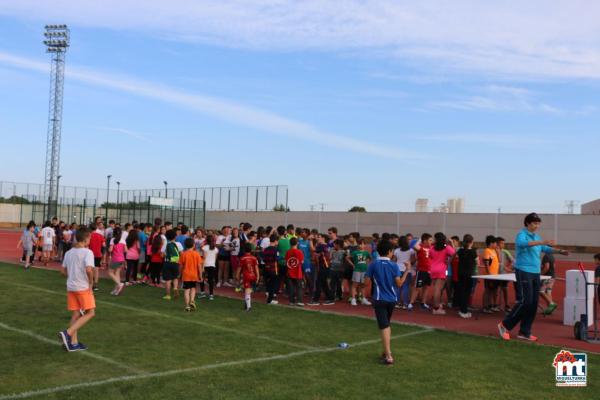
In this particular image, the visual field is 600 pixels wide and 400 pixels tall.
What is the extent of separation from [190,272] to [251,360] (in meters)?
5.06

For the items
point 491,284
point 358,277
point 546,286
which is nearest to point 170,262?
point 358,277

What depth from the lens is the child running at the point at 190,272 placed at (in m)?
12.5

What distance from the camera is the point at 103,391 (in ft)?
20.6

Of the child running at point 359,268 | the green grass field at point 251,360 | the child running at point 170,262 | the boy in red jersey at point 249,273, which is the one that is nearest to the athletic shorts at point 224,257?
the child running at point 170,262

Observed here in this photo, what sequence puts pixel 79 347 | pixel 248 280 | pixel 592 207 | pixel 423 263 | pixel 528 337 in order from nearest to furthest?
pixel 79 347, pixel 528 337, pixel 248 280, pixel 423 263, pixel 592 207

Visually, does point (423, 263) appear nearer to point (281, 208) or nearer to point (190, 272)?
point (190, 272)

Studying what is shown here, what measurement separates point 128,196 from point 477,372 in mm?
49631

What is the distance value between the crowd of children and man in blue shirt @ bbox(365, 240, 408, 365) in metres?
4.34

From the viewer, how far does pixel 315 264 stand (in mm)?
15172

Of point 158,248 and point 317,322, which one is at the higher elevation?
point 158,248

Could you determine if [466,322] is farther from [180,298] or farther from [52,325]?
[52,325]

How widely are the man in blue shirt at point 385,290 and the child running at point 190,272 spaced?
223 inches

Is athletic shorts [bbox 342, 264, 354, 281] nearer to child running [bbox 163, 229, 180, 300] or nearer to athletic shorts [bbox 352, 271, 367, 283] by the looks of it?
athletic shorts [bbox 352, 271, 367, 283]

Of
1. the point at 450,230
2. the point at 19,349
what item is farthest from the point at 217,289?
the point at 450,230
